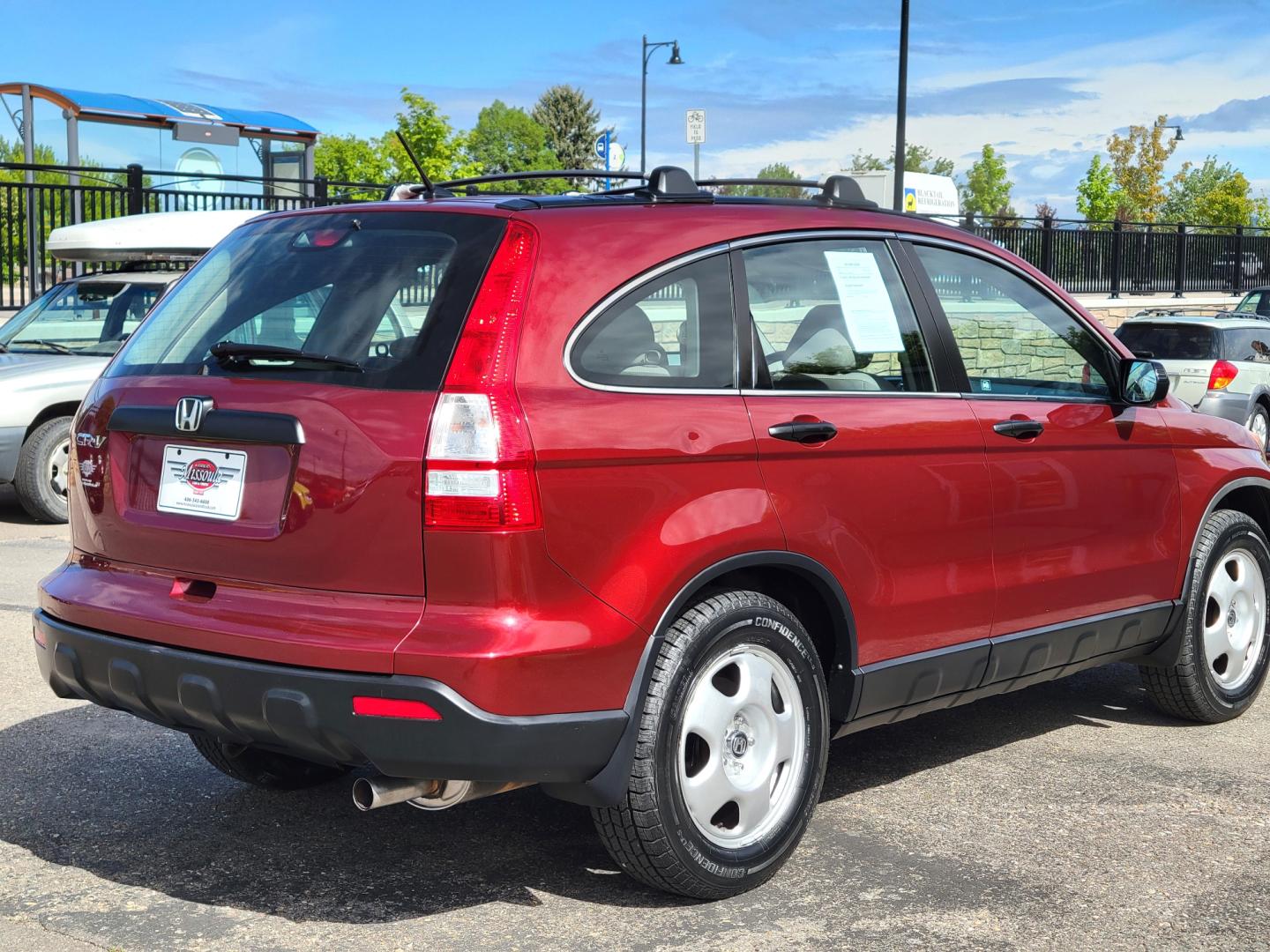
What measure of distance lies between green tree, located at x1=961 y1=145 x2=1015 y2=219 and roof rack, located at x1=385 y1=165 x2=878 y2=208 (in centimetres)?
7411

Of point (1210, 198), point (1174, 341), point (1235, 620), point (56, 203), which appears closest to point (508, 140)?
point (1210, 198)

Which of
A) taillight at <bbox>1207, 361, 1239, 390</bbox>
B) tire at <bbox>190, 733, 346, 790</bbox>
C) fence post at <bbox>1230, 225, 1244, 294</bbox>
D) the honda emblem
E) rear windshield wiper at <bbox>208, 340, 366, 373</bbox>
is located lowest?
tire at <bbox>190, 733, 346, 790</bbox>

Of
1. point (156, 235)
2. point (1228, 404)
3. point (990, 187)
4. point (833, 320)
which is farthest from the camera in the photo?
point (990, 187)

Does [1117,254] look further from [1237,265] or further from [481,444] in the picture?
[481,444]

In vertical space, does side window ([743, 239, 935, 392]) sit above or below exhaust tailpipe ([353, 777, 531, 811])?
above

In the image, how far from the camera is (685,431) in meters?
3.72

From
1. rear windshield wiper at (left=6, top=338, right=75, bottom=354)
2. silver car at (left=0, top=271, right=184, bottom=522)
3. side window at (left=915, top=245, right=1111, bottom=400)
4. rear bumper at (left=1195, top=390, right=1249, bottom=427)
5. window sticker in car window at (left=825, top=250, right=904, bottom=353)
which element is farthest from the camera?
rear bumper at (left=1195, top=390, right=1249, bottom=427)

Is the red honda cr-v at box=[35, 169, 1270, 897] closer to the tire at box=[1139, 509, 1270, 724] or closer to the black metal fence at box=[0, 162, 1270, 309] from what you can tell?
the tire at box=[1139, 509, 1270, 724]

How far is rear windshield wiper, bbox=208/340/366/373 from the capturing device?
363 centimetres

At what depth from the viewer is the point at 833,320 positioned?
14.4 feet

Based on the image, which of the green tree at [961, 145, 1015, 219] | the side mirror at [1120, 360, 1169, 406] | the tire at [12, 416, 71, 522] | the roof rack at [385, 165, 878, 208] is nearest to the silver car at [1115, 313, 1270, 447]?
the tire at [12, 416, 71, 522]

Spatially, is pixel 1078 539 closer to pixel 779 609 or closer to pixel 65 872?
pixel 779 609

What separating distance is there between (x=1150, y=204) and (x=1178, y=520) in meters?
60.5

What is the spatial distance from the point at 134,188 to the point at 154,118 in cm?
150
